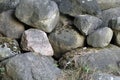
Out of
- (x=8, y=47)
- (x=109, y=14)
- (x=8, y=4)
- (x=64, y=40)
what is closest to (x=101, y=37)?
(x=64, y=40)

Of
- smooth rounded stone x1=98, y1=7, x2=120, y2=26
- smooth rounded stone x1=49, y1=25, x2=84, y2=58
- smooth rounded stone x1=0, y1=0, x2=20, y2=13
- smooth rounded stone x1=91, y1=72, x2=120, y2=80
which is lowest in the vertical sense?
smooth rounded stone x1=91, y1=72, x2=120, y2=80

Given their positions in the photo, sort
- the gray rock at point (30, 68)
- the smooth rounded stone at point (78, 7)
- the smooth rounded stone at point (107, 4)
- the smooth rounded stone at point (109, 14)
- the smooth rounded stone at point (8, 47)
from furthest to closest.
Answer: the smooth rounded stone at point (107, 4) < the smooth rounded stone at point (109, 14) < the smooth rounded stone at point (78, 7) < the smooth rounded stone at point (8, 47) < the gray rock at point (30, 68)

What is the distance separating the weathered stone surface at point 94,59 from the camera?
132 inches

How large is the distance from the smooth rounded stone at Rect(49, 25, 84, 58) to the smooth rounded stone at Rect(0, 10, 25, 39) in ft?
1.29

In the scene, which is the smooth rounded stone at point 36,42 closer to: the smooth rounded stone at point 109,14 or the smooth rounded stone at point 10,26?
the smooth rounded stone at point 10,26

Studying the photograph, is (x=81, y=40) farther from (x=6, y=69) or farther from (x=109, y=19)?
(x=6, y=69)

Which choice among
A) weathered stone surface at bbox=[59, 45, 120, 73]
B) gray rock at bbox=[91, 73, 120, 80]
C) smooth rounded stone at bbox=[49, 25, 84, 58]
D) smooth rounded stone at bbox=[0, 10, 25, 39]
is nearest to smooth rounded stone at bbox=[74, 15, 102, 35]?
smooth rounded stone at bbox=[49, 25, 84, 58]

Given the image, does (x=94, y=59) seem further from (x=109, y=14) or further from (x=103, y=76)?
(x=109, y=14)

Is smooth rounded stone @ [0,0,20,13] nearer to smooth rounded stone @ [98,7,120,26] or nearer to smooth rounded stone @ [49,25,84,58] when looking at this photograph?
smooth rounded stone @ [49,25,84,58]

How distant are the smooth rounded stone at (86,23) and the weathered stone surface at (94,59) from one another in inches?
9.0

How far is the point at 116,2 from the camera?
168 inches

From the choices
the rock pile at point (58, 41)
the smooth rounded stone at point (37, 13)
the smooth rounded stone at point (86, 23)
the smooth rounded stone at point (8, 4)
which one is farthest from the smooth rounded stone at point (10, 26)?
the smooth rounded stone at point (86, 23)

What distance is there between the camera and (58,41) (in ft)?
12.0

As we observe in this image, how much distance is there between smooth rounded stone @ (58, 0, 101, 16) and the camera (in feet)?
12.1
